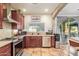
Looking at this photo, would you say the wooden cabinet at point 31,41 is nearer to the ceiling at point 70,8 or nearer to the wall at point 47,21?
the wall at point 47,21

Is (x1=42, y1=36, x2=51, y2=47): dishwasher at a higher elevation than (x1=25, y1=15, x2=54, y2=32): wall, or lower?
lower

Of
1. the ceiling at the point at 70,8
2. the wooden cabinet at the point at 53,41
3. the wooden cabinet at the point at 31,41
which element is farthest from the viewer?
the wooden cabinet at the point at 53,41

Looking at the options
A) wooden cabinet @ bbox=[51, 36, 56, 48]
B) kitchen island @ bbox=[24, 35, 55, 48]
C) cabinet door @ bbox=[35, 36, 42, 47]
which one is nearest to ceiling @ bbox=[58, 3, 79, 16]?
wooden cabinet @ bbox=[51, 36, 56, 48]

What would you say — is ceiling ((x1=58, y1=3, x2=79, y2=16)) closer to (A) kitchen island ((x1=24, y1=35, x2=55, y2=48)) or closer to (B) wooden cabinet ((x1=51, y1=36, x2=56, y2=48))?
(B) wooden cabinet ((x1=51, y1=36, x2=56, y2=48))

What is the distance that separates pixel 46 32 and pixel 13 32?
7.35 ft

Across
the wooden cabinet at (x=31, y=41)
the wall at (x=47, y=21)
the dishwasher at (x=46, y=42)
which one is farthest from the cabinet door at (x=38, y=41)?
the wall at (x=47, y=21)

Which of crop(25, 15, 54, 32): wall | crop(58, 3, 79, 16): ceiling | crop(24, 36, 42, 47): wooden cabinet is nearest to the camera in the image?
crop(58, 3, 79, 16): ceiling

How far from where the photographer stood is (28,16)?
6.61m

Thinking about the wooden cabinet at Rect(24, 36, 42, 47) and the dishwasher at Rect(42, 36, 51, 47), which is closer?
the wooden cabinet at Rect(24, 36, 42, 47)

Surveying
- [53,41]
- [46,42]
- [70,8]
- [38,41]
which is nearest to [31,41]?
[38,41]

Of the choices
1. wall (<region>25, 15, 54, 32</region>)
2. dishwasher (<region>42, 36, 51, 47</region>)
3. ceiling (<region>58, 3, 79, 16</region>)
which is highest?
ceiling (<region>58, 3, 79, 16</region>)

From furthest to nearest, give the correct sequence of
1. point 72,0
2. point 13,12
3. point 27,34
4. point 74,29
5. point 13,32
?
point 74,29 → point 27,34 → point 13,32 → point 13,12 → point 72,0

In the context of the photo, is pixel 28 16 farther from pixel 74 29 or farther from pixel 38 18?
pixel 74 29

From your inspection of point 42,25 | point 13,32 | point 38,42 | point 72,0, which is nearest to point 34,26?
point 42,25
